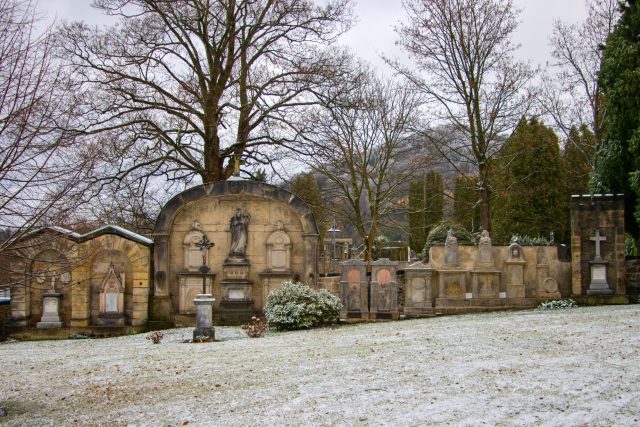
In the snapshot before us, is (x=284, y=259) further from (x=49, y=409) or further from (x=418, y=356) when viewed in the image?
(x=49, y=409)

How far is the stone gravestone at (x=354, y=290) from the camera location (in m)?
19.0

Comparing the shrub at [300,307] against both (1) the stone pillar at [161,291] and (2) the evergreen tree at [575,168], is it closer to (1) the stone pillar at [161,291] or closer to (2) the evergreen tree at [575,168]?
(1) the stone pillar at [161,291]

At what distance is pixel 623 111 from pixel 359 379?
567 inches

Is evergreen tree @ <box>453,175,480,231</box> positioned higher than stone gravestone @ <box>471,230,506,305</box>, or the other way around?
evergreen tree @ <box>453,175,480,231</box>

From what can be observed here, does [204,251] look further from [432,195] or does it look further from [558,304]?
[432,195]

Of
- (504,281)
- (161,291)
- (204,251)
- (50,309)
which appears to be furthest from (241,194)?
(504,281)

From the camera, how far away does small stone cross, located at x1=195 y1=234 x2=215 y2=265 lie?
18594 mm

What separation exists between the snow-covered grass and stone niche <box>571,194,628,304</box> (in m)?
4.44

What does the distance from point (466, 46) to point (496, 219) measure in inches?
612

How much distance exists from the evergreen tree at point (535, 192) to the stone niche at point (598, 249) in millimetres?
15813

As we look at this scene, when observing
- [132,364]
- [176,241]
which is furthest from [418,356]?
[176,241]

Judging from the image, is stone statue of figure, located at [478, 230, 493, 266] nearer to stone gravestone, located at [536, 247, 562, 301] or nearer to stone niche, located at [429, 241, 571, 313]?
stone niche, located at [429, 241, 571, 313]

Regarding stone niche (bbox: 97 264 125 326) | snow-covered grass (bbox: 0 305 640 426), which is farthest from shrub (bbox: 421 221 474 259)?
snow-covered grass (bbox: 0 305 640 426)

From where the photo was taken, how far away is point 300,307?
1689 centimetres
